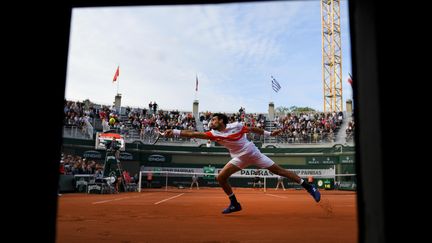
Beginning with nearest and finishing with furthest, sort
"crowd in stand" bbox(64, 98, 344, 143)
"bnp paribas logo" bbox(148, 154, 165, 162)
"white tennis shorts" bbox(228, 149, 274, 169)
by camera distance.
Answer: "white tennis shorts" bbox(228, 149, 274, 169) → "crowd in stand" bbox(64, 98, 344, 143) → "bnp paribas logo" bbox(148, 154, 165, 162)

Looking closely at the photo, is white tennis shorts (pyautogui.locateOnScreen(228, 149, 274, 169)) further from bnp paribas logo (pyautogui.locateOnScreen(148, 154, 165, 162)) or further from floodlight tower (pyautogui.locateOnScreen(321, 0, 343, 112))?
floodlight tower (pyautogui.locateOnScreen(321, 0, 343, 112))

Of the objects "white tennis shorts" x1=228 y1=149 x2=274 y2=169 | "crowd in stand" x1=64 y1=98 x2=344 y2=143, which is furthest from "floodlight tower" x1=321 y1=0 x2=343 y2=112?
"white tennis shorts" x1=228 y1=149 x2=274 y2=169

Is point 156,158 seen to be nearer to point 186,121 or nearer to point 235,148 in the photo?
point 186,121

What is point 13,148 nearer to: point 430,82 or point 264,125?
point 430,82

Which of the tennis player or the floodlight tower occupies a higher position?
the floodlight tower

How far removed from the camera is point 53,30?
2328mm

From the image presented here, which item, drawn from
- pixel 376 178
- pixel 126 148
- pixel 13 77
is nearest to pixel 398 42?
pixel 376 178

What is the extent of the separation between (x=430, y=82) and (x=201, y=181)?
31.8m

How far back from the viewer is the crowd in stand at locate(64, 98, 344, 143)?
30502mm

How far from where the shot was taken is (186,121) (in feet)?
117

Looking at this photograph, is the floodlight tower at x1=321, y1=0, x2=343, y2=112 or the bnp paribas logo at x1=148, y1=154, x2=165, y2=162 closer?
the bnp paribas logo at x1=148, y1=154, x2=165, y2=162

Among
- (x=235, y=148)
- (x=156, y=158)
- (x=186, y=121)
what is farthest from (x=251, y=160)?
(x=186, y=121)

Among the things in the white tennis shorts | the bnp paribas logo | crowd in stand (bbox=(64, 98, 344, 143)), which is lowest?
the white tennis shorts

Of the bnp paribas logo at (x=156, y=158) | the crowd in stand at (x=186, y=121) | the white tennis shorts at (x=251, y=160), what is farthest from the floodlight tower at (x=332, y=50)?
the white tennis shorts at (x=251, y=160)
